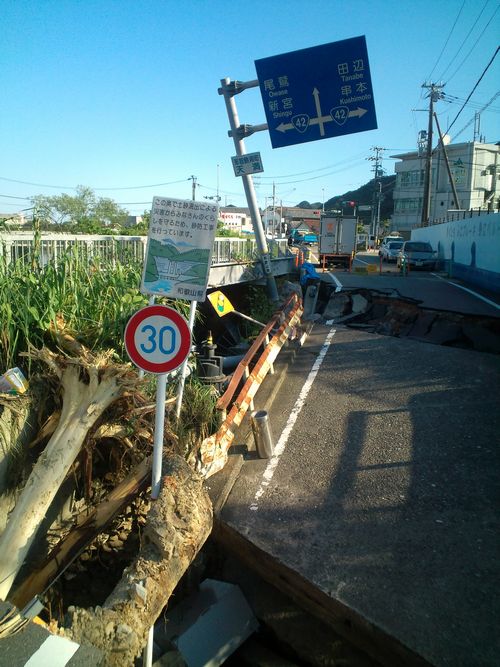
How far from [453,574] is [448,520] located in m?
0.64

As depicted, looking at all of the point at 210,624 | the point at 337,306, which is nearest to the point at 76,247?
the point at 210,624

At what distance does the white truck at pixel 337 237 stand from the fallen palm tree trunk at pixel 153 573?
22.7 metres

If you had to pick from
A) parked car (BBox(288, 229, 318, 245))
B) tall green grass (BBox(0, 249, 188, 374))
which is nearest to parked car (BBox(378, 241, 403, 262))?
parked car (BBox(288, 229, 318, 245))

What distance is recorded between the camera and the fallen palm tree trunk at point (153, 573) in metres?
2.58

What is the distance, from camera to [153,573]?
2.94 metres

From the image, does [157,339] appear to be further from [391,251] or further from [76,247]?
[391,251]

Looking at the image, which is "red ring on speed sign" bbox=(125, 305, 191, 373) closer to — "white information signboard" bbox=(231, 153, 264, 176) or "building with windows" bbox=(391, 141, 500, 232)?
"white information signboard" bbox=(231, 153, 264, 176)

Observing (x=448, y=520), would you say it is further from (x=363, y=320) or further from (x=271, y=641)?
(x=363, y=320)

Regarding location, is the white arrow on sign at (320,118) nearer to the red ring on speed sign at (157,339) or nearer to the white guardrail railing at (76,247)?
the white guardrail railing at (76,247)

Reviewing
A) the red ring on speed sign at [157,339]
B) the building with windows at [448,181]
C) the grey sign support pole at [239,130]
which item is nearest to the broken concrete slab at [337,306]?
the grey sign support pole at [239,130]

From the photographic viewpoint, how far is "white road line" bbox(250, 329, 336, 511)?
176 inches

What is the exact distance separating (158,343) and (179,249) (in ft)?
3.85

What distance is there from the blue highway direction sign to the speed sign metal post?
731 cm

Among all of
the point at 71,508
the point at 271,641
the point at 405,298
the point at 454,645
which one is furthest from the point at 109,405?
the point at 405,298
